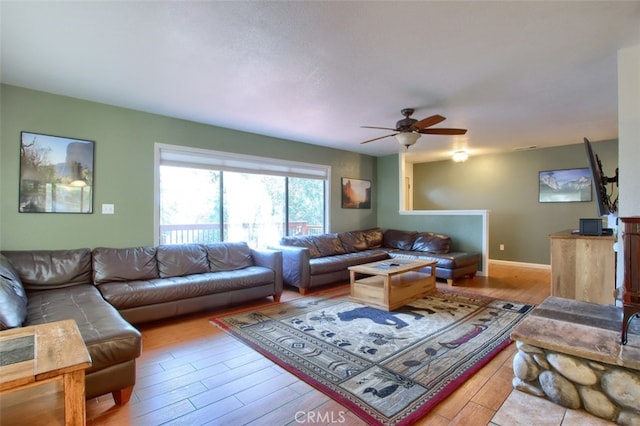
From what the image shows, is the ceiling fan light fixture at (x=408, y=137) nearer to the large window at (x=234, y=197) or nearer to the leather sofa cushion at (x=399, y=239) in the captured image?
the large window at (x=234, y=197)

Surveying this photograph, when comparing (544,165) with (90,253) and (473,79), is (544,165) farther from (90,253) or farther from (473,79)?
(90,253)

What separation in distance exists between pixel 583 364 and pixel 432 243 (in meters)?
3.89

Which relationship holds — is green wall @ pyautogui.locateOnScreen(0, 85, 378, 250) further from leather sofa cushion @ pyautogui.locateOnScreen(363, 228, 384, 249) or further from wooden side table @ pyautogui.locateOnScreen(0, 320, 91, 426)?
leather sofa cushion @ pyautogui.locateOnScreen(363, 228, 384, 249)

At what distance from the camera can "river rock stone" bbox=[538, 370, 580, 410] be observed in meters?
1.83

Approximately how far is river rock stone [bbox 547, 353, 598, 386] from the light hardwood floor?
1.18ft

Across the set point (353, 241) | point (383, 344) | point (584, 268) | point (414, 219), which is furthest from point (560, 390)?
point (414, 219)

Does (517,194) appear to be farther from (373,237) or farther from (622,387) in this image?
(622,387)

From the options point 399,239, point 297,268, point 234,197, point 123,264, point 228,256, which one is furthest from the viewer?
point 399,239

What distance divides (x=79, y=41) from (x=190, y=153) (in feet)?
6.84

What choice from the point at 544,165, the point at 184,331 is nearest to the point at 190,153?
the point at 184,331

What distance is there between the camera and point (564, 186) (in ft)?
19.8

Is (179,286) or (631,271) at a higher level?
(631,271)

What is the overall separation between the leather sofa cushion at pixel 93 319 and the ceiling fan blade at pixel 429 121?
A: 129 inches

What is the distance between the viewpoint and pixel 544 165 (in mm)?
6254
